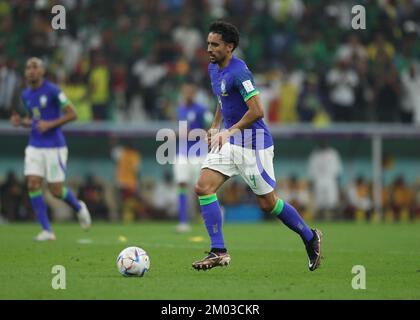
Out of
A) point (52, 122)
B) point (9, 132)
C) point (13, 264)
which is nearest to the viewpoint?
point (13, 264)

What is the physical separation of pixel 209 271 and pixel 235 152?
54.8 inches

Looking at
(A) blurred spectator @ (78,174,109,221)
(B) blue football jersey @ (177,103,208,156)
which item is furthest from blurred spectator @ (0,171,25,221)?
(B) blue football jersey @ (177,103,208,156)

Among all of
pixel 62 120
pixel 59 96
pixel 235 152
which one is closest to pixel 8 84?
pixel 59 96

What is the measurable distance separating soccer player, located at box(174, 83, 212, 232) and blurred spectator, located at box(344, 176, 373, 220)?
693 centimetres

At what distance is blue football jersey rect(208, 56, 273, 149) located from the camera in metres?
10.1

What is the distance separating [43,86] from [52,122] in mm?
707

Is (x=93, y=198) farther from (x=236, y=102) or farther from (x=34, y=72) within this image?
(x=236, y=102)

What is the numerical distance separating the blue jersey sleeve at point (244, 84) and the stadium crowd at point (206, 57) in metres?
12.9

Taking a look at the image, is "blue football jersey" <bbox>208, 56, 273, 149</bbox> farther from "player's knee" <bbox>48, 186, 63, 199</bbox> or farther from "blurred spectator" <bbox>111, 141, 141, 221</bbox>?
"blurred spectator" <bbox>111, 141, 141, 221</bbox>

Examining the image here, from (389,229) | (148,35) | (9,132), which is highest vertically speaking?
(148,35)

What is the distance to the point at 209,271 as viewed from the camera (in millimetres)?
10273

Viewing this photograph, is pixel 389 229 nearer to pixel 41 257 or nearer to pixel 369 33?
pixel 369 33

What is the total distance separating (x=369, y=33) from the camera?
26547 mm
